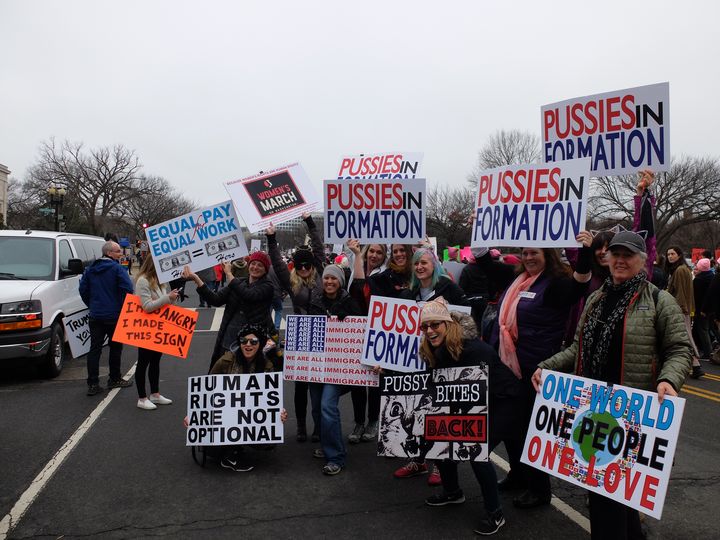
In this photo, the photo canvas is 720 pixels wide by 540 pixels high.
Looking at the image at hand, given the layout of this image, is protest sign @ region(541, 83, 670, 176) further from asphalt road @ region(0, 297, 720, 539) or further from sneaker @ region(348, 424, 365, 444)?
sneaker @ region(348, 424, 365, 444)

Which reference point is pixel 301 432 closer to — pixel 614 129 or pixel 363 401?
pixel 363 401

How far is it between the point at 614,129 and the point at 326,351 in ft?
10.2

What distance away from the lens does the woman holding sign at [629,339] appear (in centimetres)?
294

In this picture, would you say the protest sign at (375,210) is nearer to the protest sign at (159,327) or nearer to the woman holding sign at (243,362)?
the woman holding sign at (243,362)

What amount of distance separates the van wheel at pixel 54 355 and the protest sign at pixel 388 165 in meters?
4.86

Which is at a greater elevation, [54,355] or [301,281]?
[301,281]

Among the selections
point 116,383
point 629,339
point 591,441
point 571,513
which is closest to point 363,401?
point 571,513

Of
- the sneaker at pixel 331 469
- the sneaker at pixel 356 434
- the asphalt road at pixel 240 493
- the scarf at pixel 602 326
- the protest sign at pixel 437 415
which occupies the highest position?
the scarf at pixel 602 326

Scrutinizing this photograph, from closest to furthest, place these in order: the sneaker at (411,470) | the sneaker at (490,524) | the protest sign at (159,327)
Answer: the sneaker at (490,524) < the sneaker at (411,470) < the protest sign at (159,327)

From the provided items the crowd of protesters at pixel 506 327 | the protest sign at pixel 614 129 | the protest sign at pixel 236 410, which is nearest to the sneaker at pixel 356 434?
the crowd of protesters at pixel 506 327

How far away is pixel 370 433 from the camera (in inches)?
215

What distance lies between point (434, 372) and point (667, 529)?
71.9 inches

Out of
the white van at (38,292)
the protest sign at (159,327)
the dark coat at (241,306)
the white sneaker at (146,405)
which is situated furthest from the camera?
the white van at (38,292)

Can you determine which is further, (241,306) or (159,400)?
(159,400)
